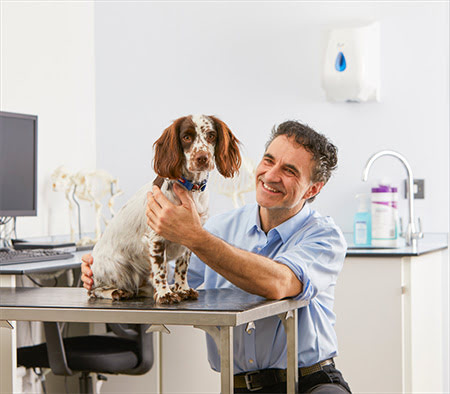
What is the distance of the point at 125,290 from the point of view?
1.46m

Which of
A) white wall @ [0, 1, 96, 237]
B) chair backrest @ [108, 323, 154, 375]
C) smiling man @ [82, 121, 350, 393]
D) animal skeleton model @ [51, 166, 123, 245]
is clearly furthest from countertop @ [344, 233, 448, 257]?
white wall @ [0, 1, 96, 237]

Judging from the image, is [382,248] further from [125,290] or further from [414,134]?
[125,290]

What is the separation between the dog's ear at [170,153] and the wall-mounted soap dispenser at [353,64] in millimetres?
2114

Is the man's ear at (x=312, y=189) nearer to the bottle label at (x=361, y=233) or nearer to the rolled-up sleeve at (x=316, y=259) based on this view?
the rolled-up sleeve at (x=316, y=259)

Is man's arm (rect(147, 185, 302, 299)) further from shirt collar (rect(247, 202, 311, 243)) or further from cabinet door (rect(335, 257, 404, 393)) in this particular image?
cabinet door (rect(335, 257, 404, 393))

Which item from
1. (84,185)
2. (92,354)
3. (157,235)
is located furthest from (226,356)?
(84,185)

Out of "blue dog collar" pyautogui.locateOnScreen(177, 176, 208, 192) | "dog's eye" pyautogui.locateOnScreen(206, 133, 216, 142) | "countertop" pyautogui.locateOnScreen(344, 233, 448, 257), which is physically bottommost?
"countertop" pyautogui.locateOnScreen(344, 233, 448, 257)

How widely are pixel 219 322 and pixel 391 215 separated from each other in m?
1.96

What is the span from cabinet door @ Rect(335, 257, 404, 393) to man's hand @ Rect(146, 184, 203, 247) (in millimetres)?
1456

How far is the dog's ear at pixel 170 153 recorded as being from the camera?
4.32ft

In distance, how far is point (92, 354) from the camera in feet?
8.58

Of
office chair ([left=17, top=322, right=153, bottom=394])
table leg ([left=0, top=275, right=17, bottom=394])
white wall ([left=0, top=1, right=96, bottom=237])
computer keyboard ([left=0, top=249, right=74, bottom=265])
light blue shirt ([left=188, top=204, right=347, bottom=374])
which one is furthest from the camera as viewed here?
white wall ([left=0, top=1, right=96, bottom=237])

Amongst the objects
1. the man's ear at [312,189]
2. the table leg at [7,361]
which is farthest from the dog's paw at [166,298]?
the table leg at [7,361]

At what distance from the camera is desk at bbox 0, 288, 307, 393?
1.30m
